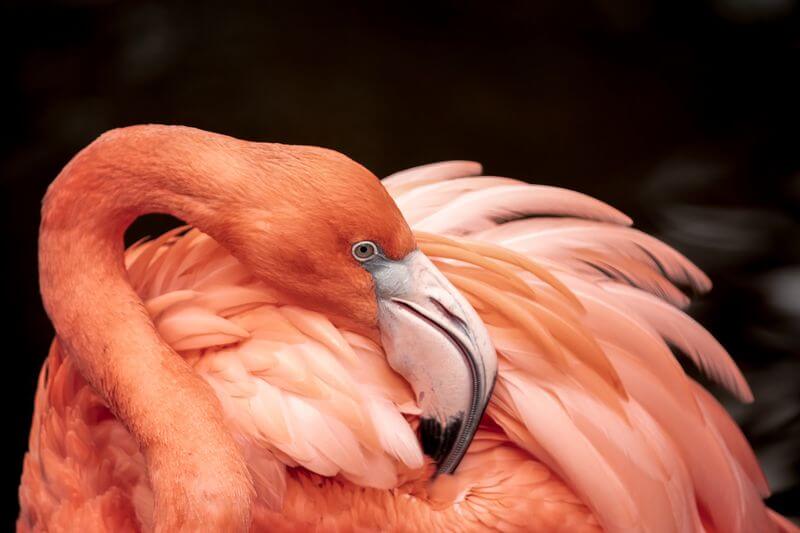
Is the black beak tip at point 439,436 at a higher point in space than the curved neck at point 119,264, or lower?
lower

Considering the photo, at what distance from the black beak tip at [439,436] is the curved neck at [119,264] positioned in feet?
0.85

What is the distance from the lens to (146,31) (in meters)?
2.41

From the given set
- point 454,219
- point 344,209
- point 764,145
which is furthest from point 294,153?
point 764,145

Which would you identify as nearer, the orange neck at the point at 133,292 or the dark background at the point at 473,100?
the orange neck at the point at 133,292

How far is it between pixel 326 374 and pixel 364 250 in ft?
0.58

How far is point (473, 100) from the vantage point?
2514mm

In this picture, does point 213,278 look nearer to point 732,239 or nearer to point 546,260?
point 546,260

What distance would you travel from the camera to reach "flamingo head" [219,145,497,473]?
3.74 feet

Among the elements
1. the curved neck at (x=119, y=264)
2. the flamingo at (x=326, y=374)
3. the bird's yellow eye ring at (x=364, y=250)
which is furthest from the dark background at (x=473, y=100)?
the bird's yellow eye ring at (x=364, y=250)

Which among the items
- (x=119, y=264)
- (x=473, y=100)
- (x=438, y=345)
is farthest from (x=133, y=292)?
(x=473, y=100)

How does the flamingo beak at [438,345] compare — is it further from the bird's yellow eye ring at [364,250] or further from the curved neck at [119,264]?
the curved neck at [119,264]

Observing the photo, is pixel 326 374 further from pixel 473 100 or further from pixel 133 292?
pixel 473 100

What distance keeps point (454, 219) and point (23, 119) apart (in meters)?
1.42

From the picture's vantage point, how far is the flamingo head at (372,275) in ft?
3.74
